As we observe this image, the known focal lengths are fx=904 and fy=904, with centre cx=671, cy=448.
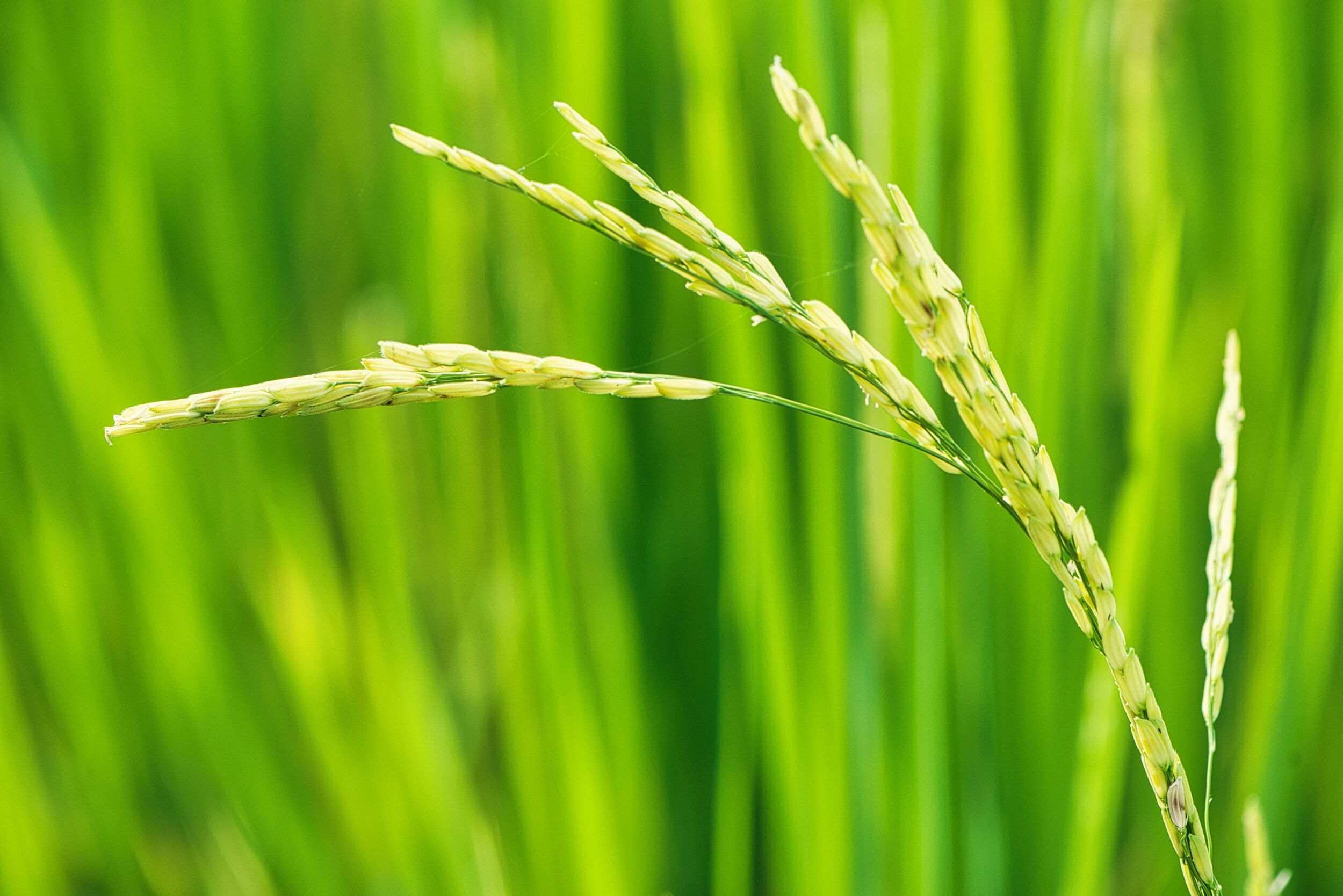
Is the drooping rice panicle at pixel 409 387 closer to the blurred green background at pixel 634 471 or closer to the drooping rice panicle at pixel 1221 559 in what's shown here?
the drooping rice panicle at pixel 1221 559

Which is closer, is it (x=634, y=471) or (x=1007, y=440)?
(x=1007, y=440)

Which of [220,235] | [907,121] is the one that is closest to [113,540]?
[220,235]

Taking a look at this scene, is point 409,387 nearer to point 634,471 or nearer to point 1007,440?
point 1007,440

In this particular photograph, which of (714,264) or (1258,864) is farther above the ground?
(714,264)

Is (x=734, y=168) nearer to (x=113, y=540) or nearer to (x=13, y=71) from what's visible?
(x=113, y=540)

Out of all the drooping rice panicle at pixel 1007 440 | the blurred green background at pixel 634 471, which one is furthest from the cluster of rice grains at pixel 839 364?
the blurred green background at pixel 634 471

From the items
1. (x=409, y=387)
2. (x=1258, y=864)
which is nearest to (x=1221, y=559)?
(x=1258, y=864)
